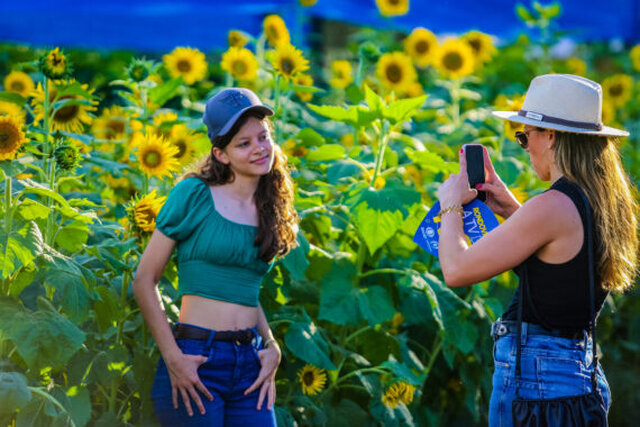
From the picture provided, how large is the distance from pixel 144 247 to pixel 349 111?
3.24 ft

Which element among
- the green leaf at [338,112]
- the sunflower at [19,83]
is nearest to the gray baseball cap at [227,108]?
the green leaf at [338,112]

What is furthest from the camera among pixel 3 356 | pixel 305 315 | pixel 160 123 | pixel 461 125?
pixel 461 125

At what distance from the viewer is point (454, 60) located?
470 cm

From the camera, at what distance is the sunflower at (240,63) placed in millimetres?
3730

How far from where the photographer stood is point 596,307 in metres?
2.35

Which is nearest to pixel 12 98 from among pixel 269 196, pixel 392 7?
pixel 269 196

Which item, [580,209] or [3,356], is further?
[3,356]

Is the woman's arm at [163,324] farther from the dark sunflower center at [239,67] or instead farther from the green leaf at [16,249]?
the dark sunflower center at [239,67]

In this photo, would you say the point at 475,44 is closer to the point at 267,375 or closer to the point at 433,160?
the point at 433,160

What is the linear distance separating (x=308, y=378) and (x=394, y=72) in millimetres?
1803

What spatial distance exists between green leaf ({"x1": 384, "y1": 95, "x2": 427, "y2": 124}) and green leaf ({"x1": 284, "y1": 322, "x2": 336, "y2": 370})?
819 millimetres

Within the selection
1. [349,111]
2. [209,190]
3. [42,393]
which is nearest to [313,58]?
[349,111]

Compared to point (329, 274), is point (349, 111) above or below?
above

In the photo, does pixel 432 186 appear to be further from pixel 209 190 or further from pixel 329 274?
pixel 209 190
